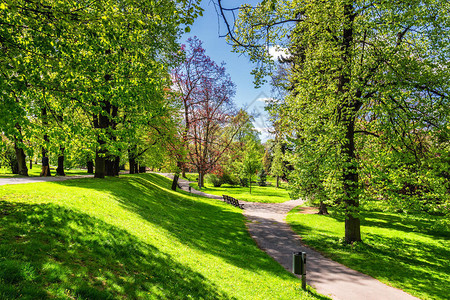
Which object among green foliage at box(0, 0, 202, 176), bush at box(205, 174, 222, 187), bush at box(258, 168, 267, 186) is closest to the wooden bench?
green foliage at box(0, 0, 202, 176)

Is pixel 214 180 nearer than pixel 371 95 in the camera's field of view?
No

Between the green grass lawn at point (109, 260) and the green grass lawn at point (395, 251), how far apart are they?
373cm

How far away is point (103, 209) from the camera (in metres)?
9.26

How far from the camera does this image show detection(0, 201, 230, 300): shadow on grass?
389 centimetres

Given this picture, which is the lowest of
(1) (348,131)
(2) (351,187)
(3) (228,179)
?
(3) (228,179)

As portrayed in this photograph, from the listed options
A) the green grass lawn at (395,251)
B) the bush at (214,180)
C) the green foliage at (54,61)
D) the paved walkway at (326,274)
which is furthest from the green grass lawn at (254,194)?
the green foliage at (54,61)

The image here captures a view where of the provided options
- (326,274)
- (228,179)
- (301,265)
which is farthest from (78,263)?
(228,179)

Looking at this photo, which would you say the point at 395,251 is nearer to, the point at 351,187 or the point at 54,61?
the point at 351,187

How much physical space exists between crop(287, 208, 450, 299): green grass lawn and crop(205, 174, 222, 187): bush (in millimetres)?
29339

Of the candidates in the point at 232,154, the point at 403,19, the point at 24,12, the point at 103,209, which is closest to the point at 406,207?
the point at 403,19

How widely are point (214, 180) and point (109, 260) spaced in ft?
136

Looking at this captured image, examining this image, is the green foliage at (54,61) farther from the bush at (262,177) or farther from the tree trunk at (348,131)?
the bush at (262,177)

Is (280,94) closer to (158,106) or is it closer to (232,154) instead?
(158,106)

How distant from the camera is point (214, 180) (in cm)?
4691
